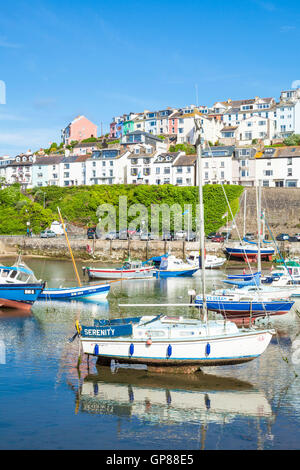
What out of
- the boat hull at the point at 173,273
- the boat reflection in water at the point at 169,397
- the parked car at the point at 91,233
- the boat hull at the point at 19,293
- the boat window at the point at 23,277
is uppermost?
the parked car at the point at 91,233

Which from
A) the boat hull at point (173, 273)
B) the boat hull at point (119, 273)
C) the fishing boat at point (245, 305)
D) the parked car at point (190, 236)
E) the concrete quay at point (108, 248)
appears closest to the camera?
the fishing boat at point (245, 305)

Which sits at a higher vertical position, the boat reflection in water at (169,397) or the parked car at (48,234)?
the parked car at (48,234)

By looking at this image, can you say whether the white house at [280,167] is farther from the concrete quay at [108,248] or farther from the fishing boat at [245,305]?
the fishing boat at [245,305]

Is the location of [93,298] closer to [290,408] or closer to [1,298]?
[1,298]

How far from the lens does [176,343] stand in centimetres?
1828

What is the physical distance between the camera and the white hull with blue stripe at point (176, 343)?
1819 cm

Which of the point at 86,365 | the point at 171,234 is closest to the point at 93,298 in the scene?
the point at 86,365

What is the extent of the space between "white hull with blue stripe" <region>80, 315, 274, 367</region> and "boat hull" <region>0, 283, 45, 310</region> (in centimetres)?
1264

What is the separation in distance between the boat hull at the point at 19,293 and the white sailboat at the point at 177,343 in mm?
12645

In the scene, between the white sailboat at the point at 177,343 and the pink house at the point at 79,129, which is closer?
the white sailboat at the point at 177,343

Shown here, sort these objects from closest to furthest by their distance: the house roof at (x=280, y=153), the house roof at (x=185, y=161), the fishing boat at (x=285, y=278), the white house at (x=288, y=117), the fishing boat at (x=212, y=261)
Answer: the fishing boat at (x=285, y=278) → the fishing boat at (x=212, y=261) → the house roof at (x=280, y=153) → the house roof at (x=185, y=161) → the white house at (x=288, y=117)

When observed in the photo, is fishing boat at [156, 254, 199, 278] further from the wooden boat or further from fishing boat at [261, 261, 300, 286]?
fishing boat at [261, 261, 300, 286]

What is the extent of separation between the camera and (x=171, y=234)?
69.3 meters

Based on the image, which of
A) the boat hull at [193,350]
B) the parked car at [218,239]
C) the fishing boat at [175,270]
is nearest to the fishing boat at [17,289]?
the boat hull at [193,350]
